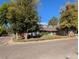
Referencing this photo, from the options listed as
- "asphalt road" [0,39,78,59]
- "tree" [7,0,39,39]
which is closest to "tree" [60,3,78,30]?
"tree" [7,0,39,39]

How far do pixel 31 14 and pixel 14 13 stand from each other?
3722 millimetres

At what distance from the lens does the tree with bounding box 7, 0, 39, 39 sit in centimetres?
4078

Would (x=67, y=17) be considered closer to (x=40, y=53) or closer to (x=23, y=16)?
(x=23, y=16)

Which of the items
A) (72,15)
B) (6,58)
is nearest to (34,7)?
(72,15)

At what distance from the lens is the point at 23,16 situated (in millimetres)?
40688

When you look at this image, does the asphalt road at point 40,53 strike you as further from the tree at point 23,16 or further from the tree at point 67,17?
the tree at point 67,17

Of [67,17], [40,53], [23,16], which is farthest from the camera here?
[67,17]

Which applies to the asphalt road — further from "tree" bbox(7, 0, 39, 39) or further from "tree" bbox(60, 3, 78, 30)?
"tree" bbox(60, 3, 78, 30)

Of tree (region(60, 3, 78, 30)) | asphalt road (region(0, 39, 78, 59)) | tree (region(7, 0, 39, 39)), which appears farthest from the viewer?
tree (region(60, 3, 78, 30))

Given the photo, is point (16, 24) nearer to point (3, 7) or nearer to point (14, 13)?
point (14, 13)

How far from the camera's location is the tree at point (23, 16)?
40781 millimetres

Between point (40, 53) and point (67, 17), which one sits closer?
point (40, 53)

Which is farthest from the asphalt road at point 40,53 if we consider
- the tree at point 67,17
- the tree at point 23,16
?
the tree at point 67,17

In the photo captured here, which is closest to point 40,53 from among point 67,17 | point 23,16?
point 23,16
